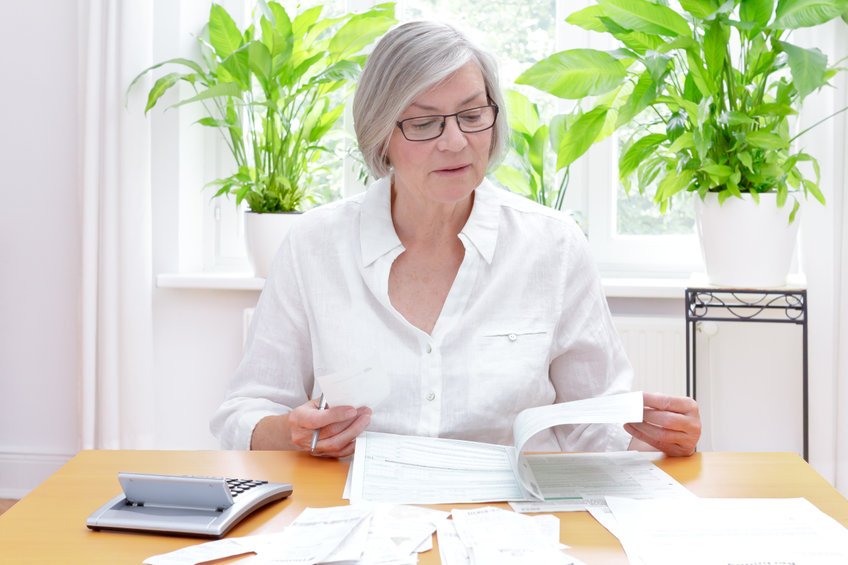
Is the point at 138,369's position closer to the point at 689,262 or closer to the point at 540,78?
the point at 540,78

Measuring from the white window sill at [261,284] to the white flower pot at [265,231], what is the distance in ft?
0.39

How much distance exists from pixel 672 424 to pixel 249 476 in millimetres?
569

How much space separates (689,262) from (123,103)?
1880 mm

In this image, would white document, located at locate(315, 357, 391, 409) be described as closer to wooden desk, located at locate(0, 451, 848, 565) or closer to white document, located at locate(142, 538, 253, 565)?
wooden desk, located at locate(0, 451, 848, 565)

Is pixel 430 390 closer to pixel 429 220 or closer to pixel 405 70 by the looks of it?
pixel 429 220

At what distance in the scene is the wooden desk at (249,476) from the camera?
0.85 metres

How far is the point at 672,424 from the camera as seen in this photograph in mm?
1138

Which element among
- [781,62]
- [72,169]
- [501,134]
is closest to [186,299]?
[72,169]

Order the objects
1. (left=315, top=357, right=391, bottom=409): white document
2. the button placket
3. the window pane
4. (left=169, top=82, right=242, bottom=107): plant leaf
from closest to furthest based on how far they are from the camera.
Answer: (left=315, top=357, right=391, bottom=409): white document → the button placket → (left=169, top=82, right=242, bottom=107): plant leaf → the window pane

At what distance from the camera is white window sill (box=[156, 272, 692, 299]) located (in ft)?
8.32

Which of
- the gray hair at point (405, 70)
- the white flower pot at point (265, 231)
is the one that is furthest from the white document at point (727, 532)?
the white flower pot at point (265, 231)

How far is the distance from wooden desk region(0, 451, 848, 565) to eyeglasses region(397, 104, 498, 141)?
561 millimetres

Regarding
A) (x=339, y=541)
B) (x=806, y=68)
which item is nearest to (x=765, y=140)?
(x=806, y=68)

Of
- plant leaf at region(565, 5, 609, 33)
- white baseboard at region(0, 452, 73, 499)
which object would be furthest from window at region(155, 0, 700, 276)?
white baseboard at region(0, 452, 73, 499)
